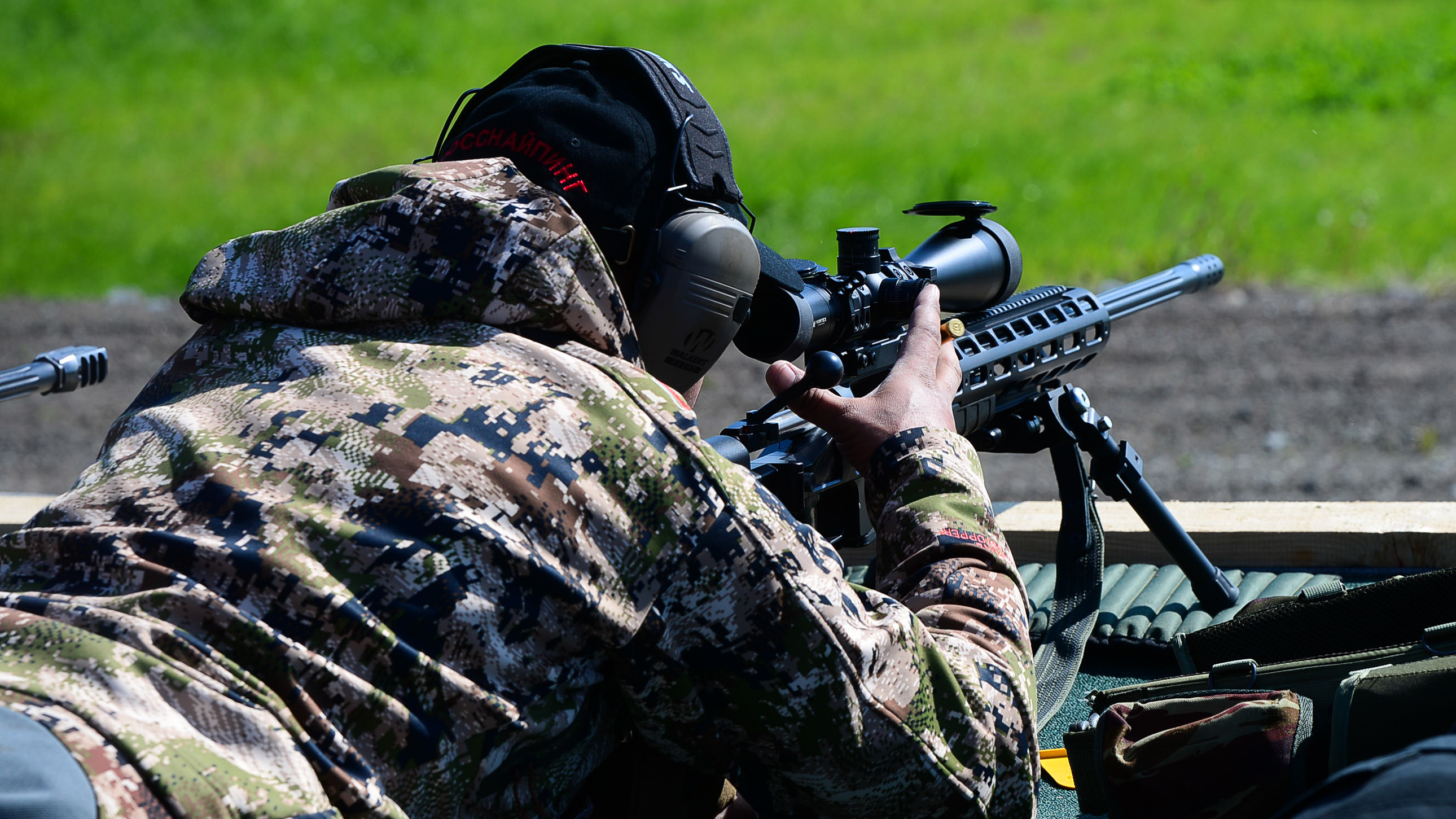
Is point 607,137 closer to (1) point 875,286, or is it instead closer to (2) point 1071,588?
(1) point 875,286

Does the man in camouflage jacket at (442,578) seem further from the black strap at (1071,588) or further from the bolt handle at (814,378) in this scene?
the black strap at (1071,588)

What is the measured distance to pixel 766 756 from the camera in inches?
59.0

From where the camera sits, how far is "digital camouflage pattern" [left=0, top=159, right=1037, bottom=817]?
1208 millimetres

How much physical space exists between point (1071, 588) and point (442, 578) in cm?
173

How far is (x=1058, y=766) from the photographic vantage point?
7.50ft

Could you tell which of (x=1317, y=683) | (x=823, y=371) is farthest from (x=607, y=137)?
(x=1317, y=683)

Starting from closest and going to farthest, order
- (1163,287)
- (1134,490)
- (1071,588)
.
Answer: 1. (1071,588)
2. (1134,490)
3. (1163,287)

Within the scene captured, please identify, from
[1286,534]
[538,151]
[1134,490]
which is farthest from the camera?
[1286,534]

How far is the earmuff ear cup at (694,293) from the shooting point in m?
1.72

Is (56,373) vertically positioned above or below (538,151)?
below

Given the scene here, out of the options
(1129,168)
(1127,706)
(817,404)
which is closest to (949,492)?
(817,404)

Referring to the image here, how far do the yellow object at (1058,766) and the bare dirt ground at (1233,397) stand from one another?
405 centimetres

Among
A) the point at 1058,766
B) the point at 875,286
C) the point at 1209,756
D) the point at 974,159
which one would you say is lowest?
the point at 1058,766

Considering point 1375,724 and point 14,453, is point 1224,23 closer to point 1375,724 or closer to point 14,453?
point 14,453
